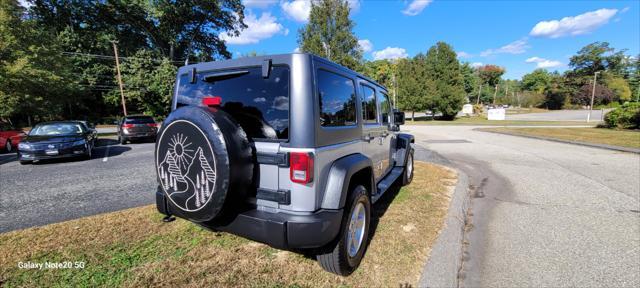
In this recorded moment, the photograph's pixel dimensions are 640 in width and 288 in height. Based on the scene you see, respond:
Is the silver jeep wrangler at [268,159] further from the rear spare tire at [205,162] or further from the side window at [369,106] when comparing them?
the side window at [369,106]

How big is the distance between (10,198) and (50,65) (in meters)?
20.7

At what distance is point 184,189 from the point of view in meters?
2.29

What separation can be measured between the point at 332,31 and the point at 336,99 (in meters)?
29.6

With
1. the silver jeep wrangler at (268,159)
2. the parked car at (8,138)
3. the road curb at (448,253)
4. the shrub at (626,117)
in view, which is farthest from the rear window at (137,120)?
the shrub at (626,117)

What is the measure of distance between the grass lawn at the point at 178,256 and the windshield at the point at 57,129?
24.5 ft

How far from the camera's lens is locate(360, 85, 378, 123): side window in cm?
346

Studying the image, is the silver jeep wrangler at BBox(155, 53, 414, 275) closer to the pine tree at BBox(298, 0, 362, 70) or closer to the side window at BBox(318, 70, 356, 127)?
the side window at BBox(318, 70, 356, 127)

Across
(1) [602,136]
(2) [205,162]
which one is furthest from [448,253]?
(1) [602,136]

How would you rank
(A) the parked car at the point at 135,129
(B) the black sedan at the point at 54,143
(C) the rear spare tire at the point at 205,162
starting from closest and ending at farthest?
(C) the rear spare tire at the point at 205,162, (B) the black sedan at the point at 54,143, (A) the parked car at the point at 135,129

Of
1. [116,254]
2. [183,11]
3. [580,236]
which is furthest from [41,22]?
[580,236]

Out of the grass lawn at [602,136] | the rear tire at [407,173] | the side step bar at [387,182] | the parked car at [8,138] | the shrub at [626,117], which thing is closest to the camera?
the side step bar at [387,182]

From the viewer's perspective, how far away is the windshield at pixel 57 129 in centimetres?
872

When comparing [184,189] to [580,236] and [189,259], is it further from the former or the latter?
[580,236]

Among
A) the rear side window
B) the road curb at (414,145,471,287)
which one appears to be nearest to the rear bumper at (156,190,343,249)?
the road curb at (414,145,471,287)
